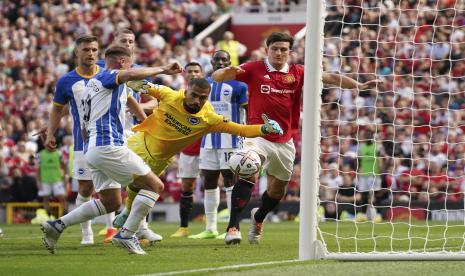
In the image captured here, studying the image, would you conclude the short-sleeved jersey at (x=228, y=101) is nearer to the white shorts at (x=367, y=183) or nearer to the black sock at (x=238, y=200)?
the black sock at (x=238, y=200)

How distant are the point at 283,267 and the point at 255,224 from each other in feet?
11.8

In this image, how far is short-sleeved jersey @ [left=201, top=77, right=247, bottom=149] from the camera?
14398mm

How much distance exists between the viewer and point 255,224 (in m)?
12.7

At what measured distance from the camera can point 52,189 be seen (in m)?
21.9

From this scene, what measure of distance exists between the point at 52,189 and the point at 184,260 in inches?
478

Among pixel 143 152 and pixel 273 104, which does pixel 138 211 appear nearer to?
pixel 143 152

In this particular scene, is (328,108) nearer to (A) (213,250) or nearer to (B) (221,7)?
(B) (221,7)

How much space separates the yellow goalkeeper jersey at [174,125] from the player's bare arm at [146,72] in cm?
117

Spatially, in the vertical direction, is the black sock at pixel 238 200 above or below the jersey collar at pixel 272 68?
below

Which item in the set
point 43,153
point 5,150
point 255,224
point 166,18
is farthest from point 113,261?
point 166,18

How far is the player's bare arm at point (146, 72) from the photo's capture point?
32.9 feet

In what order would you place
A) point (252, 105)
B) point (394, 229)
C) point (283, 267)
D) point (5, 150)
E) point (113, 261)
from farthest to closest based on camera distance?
1. point (5, 150)
2. point (394, 229)
3. point (252, 105)
4. point (113, 261)
5. point (283, 267)

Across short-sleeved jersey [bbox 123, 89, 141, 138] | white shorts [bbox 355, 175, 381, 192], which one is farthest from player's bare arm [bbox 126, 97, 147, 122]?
white shorts [bbox 355, 175, 381, 192]

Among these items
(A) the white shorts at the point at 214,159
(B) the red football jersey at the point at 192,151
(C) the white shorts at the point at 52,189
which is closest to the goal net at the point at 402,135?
(B) the red football jersey at the point at 192,151
